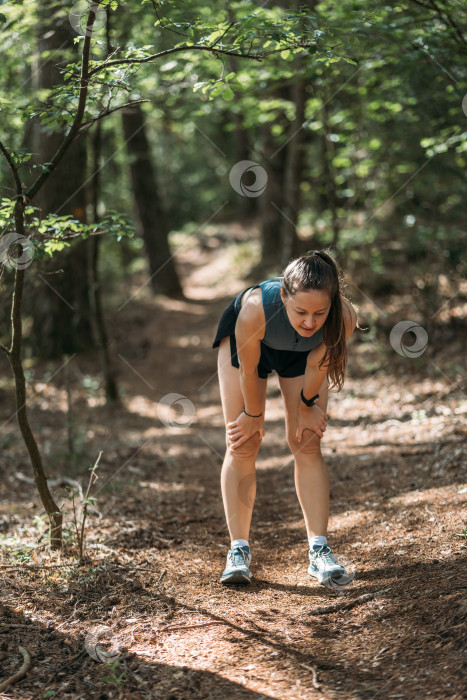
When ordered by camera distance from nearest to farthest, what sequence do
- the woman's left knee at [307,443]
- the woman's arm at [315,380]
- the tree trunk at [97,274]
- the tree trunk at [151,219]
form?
the woman's arm at [315,380] < the woman's left knee at [307,443] < the tree trunk at [97,274] < the tree trunk at [151,219]

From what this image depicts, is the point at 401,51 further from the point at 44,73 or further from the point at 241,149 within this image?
the point at 241,149

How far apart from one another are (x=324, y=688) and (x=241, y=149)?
1669cm

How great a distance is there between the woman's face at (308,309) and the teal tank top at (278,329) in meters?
0.09

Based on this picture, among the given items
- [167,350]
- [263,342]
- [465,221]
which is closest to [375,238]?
[465,221]

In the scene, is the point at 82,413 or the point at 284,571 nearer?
the point at 284,571

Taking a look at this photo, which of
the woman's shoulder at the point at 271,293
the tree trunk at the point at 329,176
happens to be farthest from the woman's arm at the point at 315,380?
the tree trunk at the point at 329,176

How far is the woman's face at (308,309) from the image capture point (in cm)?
272

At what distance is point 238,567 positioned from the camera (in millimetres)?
3049

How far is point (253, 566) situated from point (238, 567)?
1.01 ft

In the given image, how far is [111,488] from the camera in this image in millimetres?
4762

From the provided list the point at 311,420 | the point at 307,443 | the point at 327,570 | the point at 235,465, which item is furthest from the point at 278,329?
the point at 327,570

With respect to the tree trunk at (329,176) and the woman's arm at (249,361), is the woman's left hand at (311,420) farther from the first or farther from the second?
the tree trunk at (329,176)

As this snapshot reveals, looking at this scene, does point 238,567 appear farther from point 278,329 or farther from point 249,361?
point 278,329

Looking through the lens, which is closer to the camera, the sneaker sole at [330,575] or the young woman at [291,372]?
the young woman at [291,372]
